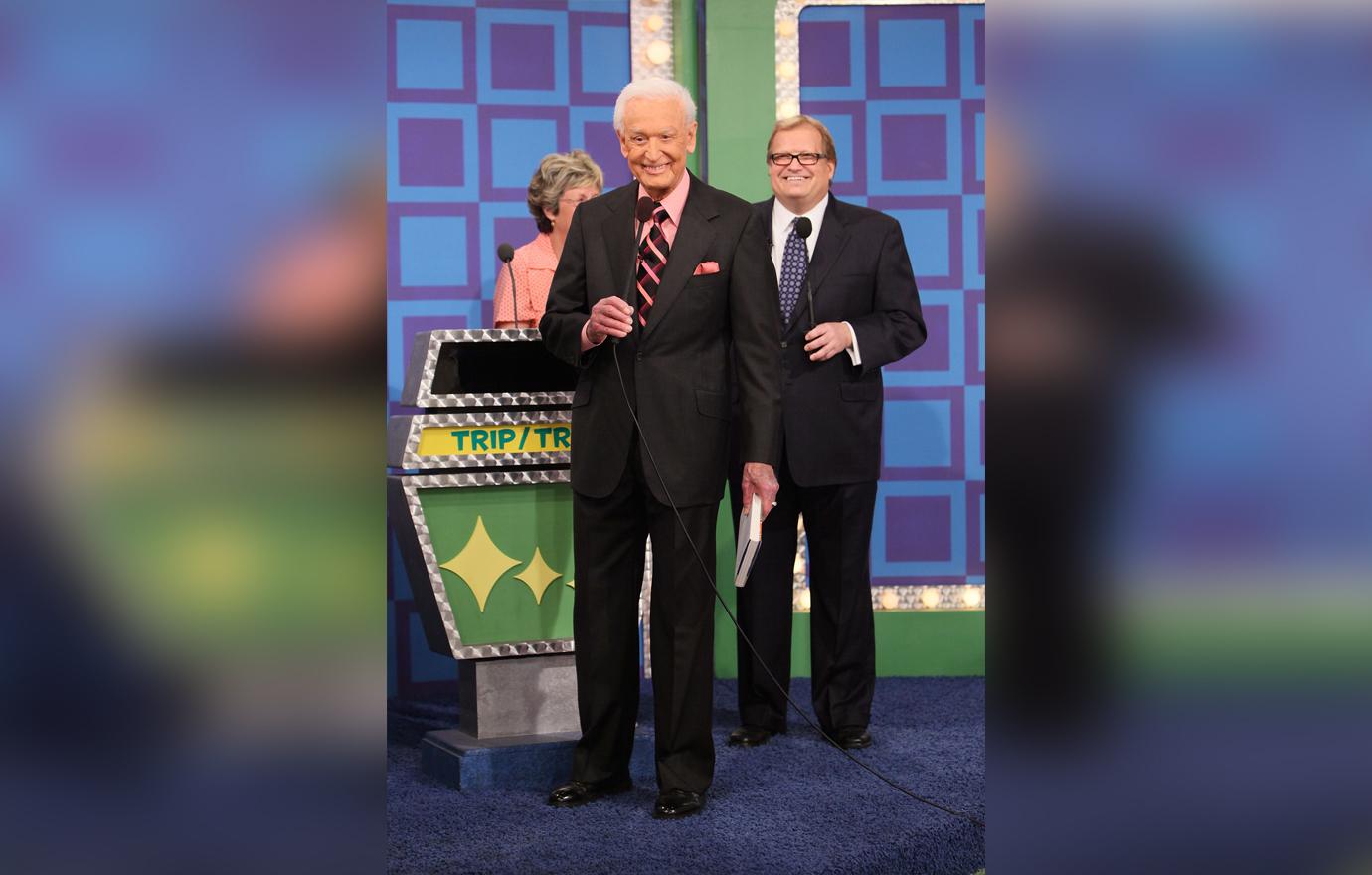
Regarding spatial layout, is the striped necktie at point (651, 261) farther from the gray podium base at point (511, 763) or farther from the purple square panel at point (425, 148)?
the purple square panel at point (425, 148)

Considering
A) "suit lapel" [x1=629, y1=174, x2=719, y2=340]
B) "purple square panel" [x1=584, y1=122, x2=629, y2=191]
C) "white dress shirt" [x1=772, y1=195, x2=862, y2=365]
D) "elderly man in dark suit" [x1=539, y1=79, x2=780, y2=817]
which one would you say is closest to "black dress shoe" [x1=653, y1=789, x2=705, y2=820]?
"elderly man in dark suit" [x1=539, y1=79, x2=780, y2=817]

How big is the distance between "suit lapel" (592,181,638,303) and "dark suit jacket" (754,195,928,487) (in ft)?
2.47

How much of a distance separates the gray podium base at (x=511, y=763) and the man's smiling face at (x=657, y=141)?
1407mm

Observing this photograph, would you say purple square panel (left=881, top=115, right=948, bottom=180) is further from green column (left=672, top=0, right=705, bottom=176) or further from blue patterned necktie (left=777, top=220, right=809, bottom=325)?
blue patterned necktie (left=777, top=220, right=809, bottom=325)

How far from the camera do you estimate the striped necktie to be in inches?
130

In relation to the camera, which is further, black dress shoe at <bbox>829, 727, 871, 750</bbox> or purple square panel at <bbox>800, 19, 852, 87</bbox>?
purple square panel at <bbox>800, 19, 852, 87</bbox>

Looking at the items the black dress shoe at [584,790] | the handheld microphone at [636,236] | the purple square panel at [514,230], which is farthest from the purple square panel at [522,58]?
the black dress shoe at [584,790]

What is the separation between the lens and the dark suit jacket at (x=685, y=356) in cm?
328

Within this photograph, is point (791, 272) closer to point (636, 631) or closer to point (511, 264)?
point (511, 264)

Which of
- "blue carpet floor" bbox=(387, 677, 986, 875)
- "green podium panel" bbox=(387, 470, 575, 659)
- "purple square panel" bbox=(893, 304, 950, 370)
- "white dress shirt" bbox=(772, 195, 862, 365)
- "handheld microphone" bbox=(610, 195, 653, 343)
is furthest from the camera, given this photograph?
"purple square panel" bbox=(893, 304, 950, 370)

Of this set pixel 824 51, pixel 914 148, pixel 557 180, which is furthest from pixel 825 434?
pixel 824 51
